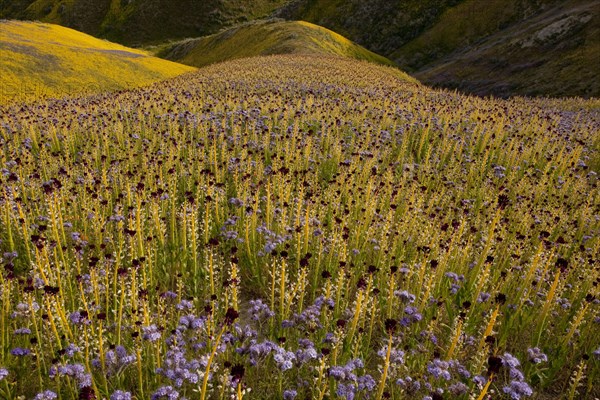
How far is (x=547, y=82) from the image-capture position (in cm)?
4234

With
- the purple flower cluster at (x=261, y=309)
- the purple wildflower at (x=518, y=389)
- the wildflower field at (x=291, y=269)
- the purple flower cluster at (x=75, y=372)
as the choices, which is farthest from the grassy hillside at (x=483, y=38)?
the purple flower cluster at (x=75, y=372)

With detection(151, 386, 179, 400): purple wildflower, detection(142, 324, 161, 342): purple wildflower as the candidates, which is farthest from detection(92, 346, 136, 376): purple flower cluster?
detection(151, 386, 179, 400): purple wildflower

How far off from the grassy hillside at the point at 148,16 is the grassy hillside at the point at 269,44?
36.5m

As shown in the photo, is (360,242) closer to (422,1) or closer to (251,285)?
(251,285)

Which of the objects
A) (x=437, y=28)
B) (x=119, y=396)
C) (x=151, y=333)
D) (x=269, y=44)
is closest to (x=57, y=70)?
(x=151, y=333)

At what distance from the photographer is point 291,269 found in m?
5.57

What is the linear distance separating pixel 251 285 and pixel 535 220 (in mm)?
4941

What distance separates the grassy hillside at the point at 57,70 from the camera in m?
22.7

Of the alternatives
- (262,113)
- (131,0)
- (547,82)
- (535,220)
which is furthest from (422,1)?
(535,220)

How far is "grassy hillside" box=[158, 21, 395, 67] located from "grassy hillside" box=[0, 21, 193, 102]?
23.2m

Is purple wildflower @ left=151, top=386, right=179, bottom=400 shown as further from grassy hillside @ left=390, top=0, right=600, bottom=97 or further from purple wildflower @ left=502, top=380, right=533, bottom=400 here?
grassy hillside @ left=390, top=0, right=600, bottom=97

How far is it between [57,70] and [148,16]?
92802mm

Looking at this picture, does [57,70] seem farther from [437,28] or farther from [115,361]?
[437,28]

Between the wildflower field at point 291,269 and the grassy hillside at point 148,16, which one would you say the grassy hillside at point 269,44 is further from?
the wildflower field at point 291,269
